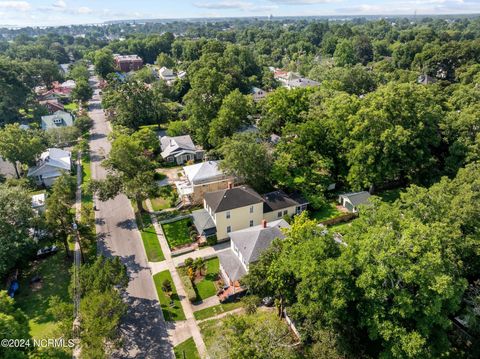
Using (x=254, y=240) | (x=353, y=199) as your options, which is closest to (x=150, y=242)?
(x=254, y=240)

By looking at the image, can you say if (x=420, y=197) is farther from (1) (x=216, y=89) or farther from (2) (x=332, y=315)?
(1) (x=216, y=89)

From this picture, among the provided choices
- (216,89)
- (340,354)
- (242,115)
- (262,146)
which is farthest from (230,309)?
(216,89)

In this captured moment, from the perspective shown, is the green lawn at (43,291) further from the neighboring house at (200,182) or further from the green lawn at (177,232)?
the neighboring house at (200,182)

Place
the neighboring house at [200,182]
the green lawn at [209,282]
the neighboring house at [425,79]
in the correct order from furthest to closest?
the neighboring house at [425,79], the neighboring house at [200,182], the green lawn at [209,282]

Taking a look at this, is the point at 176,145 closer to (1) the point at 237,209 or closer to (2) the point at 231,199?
(2) the point at 231,199

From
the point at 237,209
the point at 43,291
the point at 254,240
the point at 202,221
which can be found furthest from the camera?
the point at 202,221

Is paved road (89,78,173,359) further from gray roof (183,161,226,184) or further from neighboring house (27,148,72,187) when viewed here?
gray roof (183,161,226,184)

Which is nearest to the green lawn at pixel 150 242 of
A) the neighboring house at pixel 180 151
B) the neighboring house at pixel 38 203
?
the neighboring house at pixel 38 203

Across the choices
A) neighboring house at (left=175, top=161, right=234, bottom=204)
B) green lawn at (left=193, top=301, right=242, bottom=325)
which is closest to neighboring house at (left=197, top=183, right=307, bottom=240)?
neighboring house at (left=175, top=161, right=234, bottom=204)
